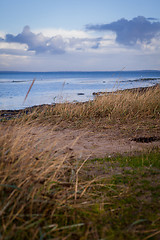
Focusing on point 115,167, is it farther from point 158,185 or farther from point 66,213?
point 66,213

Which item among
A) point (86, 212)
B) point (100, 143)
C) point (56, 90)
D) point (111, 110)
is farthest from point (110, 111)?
point (56, 90)

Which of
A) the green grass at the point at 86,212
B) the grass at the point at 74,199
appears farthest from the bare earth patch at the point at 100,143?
the green grass at the point at 86,212

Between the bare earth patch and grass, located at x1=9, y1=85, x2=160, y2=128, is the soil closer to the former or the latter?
the bare earth patch

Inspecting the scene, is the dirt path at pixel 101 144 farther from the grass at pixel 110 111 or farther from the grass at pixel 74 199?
the grass at pixel 110 111

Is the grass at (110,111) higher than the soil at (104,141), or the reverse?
the grass at (110,111)

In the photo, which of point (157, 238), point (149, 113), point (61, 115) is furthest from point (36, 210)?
point (149, 113)

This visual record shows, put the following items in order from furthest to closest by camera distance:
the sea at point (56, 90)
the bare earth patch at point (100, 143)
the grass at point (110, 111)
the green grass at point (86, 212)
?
1. the sea at point (56, 90)
2. the grass at point (110, 111)
3. the bare earth patch at point (100, 143)
4. the green grass at point (86, 212)

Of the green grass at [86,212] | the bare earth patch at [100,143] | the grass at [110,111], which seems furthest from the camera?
the grass at [110,111]

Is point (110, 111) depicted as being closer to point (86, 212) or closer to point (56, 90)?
point (86, 212)

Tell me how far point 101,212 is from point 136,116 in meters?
5.16

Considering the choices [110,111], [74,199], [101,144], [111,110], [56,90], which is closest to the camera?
[74,199]

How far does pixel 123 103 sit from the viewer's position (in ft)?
24.9

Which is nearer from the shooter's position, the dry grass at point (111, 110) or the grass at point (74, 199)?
the grass at point (74, 199)

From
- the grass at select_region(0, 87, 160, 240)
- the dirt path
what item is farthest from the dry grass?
the grass at select_region(0, 87, 160, 240)
